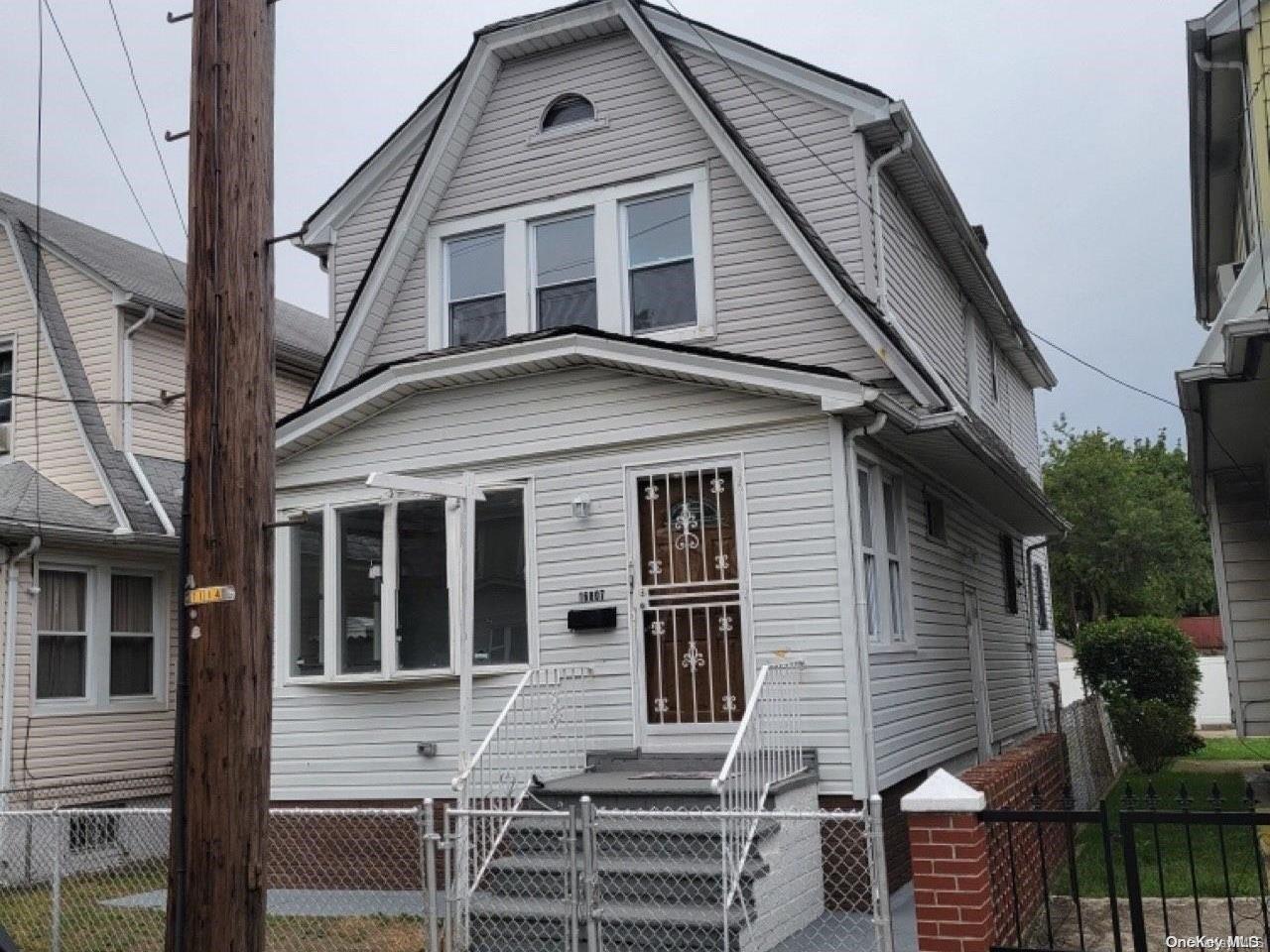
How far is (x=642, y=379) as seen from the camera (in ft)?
35.0

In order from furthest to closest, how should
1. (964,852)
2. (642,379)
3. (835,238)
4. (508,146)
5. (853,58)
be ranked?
(853,58) → (508,146) → (835,238) → (642,379) → (964,852)

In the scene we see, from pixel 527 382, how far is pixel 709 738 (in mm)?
3546

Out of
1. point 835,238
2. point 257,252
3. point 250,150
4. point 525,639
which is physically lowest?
point 525,639

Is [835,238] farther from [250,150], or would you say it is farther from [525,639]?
[250,150]

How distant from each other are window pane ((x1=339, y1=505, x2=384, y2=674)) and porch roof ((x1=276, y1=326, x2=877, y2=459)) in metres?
0.92

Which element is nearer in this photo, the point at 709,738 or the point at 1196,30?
the point at 709,738

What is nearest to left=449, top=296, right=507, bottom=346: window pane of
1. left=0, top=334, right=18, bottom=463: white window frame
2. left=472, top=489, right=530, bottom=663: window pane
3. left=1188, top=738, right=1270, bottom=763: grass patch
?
left=472, top=489, right=530, bottom=663: window pane

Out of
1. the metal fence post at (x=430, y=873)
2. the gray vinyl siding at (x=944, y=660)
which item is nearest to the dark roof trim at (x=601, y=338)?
the gray vinyl siding at (x=944, y=660)

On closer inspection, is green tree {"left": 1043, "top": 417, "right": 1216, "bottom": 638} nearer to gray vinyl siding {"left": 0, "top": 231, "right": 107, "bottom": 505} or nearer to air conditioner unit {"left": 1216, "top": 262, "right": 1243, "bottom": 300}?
air conditioner unit {"left": 1216, "top": 262, "right": 1243, "bottom": 300}

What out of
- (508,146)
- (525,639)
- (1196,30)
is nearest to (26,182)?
(508,146)

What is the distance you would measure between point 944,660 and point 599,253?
5.55m

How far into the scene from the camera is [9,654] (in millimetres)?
13773

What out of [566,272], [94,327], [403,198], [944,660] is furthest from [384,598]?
[94,327]

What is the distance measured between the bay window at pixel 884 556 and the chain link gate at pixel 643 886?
2.15 m
